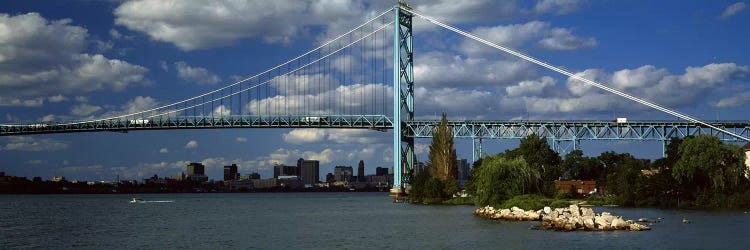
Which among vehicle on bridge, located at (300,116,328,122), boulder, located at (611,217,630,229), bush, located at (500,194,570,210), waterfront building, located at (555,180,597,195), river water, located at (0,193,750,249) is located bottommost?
river water, located at (0,193,750,249)

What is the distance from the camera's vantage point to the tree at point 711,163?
61.1 metres

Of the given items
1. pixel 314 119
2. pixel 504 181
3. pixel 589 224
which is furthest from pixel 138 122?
pixel 589 224

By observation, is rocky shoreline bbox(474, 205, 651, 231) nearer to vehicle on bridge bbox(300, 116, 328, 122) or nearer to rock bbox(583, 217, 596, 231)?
rock bbox(583, 217, 596, 231)

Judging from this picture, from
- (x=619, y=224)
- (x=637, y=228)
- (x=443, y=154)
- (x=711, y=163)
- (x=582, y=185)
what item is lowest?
(x=637, y=228)

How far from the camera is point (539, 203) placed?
5159 centimetres

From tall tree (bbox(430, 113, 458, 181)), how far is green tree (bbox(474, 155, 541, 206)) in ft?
64.9

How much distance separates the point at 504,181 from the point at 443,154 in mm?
21960

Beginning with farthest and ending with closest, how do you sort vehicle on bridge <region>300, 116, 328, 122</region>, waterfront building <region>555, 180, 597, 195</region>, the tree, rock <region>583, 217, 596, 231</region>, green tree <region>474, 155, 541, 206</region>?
1. vehicle on bridge <region>300, 116, 328, 122</region>
2. waterfront building <region>555, 180, 597, 195</region>
3. the tree
4. green tree <region>474, 155, 541, 206</region>
5. rock <region>583, 217, 596, 231</region>

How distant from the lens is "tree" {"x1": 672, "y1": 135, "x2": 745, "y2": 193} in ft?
200

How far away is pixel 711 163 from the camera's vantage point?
2411 inches

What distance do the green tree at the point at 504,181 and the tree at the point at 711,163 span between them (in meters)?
12.3

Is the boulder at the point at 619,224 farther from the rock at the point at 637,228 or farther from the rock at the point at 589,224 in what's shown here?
the rock at the point at 589,224

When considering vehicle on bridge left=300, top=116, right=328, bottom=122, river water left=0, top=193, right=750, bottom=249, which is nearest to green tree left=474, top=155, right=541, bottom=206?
river water left=0, top=193, right=750, bottom=249

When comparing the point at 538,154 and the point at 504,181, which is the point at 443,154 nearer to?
the point at 538,154
